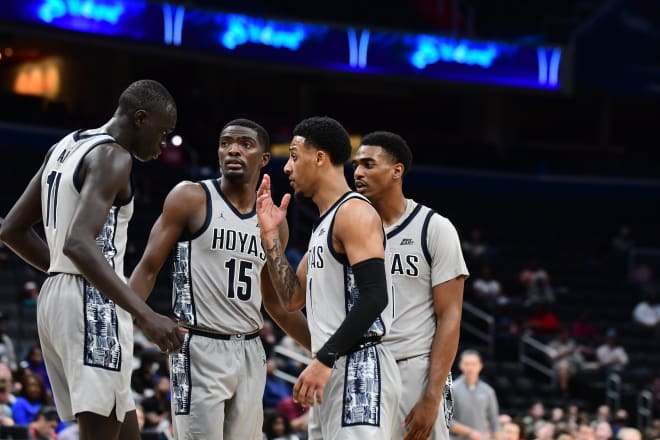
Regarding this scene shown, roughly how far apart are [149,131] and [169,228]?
1075mm

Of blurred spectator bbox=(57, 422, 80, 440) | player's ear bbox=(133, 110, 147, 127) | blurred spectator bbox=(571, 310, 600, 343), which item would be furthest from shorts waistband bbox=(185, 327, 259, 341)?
blurred spectator bbox=(571, 310, 600, 343)

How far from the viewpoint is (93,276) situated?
4.95 meters

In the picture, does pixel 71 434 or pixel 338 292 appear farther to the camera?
pixel 71 434

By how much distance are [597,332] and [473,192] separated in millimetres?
6550

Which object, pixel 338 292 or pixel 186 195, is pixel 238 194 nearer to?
pixel 186 195

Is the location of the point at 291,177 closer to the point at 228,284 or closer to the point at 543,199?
the point at 228,284

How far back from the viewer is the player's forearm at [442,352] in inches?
239

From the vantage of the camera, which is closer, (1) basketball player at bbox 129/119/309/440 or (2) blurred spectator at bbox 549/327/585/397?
(1) basketball player at bbox 129/119/309/440

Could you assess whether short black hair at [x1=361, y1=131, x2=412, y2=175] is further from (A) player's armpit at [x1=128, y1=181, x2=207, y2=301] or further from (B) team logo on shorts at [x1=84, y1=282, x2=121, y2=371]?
(B) team logo on shorts at [x1=84, y1=282, x2=121, y2=371]

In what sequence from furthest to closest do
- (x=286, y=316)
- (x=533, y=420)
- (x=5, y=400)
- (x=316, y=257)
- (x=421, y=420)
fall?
(x=533, y=420) < (x=5, y=400) < (x=286, y=316) < (x=421, y=420) < (x=316, y=257)

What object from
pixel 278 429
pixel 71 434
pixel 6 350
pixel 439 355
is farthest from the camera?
pixel 6 350

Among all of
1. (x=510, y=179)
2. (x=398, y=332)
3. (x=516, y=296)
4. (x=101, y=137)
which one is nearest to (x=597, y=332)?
(x=516, y=296)

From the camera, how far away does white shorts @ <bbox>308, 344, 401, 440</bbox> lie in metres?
5.53

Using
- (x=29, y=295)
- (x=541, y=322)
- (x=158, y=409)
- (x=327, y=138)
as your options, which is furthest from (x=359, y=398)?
(x=541, y=322)
